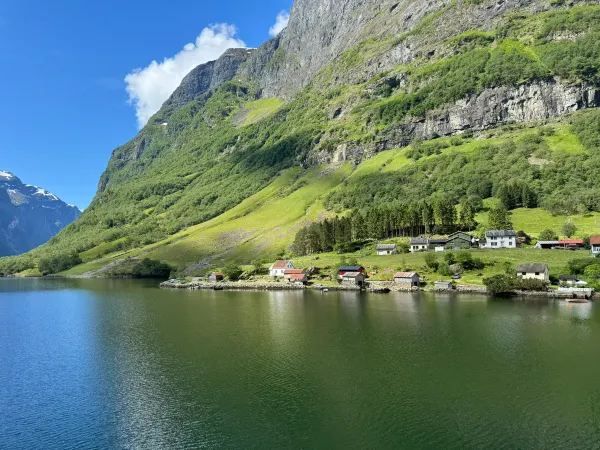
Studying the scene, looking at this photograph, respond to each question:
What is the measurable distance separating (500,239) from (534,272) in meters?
34.0

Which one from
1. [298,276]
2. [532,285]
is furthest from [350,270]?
[532,285]

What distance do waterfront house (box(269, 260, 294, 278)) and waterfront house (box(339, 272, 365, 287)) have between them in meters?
27.1

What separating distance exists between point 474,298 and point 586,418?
251 ft

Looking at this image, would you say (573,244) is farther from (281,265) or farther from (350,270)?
(281,265)

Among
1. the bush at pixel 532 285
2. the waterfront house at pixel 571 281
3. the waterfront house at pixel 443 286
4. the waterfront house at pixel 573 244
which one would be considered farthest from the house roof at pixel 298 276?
the waterfront house at pixel 573 244

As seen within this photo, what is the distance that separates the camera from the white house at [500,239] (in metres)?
156

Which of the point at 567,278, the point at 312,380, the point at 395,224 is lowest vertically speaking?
the point at 312,380

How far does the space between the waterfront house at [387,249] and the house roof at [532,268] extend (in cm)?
4948

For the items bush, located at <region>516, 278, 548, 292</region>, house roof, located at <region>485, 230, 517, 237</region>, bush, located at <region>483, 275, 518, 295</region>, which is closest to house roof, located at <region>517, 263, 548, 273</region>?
bush, located at <region>516, 278, 548, 292</region>

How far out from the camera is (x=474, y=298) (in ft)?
391

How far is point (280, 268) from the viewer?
173875 mm

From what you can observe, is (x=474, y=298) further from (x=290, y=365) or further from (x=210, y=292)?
(x=210, y=292)

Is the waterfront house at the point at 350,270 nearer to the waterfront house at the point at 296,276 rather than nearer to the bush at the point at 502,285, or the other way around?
the waterfront house at the point at 296,276

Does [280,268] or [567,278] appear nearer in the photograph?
[567,278]
